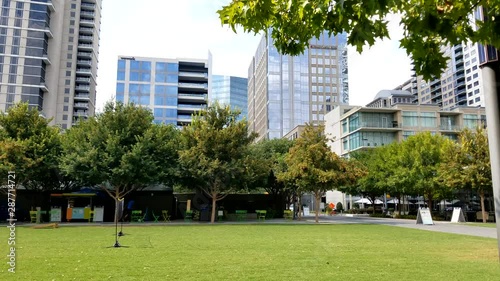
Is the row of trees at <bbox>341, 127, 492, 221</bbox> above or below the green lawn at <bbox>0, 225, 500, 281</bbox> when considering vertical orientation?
above

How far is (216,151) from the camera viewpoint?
1258 inches

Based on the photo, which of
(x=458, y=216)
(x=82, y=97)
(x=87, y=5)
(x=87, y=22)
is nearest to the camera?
(x=458, y=216)

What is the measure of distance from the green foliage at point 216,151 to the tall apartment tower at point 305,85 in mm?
97505

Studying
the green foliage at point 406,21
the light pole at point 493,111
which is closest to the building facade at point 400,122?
→ the light pole at point 493,111

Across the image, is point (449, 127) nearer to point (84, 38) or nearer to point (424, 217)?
point (424, 217)

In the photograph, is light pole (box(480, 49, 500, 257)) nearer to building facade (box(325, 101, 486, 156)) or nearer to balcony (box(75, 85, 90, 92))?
building facade (box(325, 101, 486, 156))

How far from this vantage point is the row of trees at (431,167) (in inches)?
1389

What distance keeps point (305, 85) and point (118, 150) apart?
106354 millimetres

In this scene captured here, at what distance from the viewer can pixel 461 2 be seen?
4.08 meters

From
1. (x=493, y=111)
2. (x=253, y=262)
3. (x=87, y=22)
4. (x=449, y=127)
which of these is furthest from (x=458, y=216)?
(x=87, y=22)

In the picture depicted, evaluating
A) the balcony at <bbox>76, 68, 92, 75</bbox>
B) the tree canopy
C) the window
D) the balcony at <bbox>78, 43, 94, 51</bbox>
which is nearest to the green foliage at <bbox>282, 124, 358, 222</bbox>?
the tree canopy

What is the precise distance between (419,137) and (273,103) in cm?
8827

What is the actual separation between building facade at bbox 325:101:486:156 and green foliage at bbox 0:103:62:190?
52.4 meters

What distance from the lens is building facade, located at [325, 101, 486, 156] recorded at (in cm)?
7219
